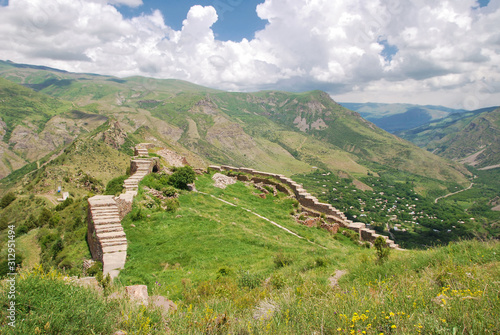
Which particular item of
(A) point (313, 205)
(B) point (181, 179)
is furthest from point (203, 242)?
(A) point (313, 205)

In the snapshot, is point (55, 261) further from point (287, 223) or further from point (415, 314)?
point (415, 314)

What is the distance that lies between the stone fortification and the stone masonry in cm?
1465

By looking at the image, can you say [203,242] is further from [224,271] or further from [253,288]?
[253,288]

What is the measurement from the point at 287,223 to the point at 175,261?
32.6 ft

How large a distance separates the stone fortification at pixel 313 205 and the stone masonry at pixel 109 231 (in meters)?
14.7

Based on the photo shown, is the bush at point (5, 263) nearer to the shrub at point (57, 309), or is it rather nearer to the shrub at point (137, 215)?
the shrub at point (137, 215)

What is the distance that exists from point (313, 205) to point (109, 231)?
1699 cm

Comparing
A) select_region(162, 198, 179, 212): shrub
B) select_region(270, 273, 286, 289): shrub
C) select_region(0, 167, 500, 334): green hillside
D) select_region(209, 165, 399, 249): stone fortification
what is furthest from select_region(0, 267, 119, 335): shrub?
select_region(209, 165, 399, 249): stone fortification

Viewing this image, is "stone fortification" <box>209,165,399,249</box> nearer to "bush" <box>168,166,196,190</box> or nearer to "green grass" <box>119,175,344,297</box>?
"green grass" <box>119,175,344,297</box>

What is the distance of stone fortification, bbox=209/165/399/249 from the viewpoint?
70.4ft

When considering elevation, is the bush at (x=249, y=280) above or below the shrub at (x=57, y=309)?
below

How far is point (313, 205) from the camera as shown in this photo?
24188mm

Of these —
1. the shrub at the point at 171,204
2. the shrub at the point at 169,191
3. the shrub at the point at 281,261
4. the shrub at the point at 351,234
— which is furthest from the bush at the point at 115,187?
the shrub at the point at 351,234

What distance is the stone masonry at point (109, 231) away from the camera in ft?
36.6
